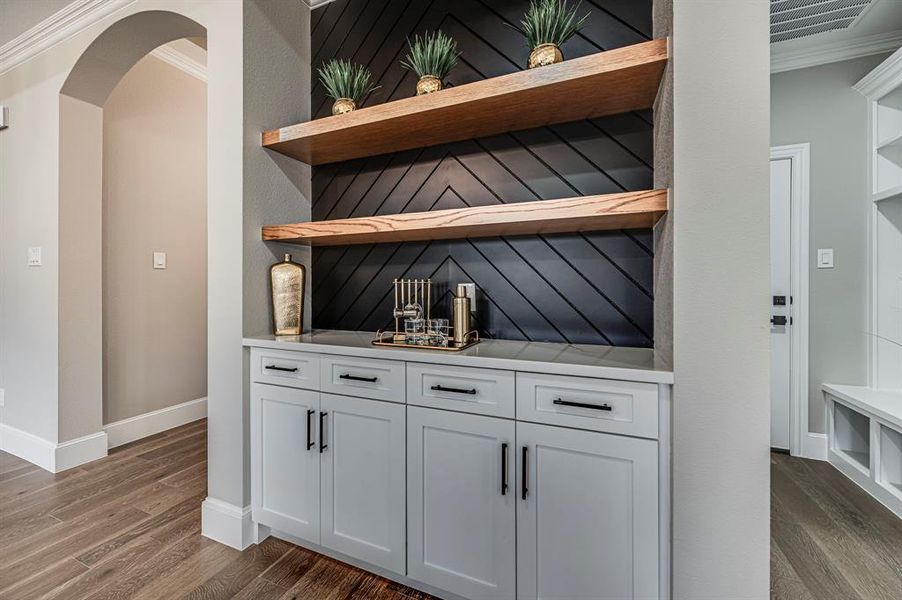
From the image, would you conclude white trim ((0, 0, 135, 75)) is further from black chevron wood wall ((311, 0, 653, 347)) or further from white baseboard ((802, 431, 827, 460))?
white baseboard ((802, 431, 827, 460))

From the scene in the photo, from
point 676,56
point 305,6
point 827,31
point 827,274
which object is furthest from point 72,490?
point 827,31

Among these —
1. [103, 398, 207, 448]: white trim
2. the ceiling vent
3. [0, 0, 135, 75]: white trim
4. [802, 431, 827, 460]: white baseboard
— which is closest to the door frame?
[802, 431, 827, 460]: white baseboard

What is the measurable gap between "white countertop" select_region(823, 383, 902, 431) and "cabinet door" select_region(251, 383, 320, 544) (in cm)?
Result: 283

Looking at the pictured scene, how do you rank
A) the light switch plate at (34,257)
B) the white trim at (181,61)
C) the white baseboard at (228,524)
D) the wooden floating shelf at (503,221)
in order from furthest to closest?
the white trim at (181,61)
the light switch plate at (34,257)
the white baseboard at (228,524)
the wooden floating shelf at (503,221)

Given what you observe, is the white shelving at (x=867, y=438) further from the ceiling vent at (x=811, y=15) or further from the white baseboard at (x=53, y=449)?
the white baseboard at (x=53, y=449)

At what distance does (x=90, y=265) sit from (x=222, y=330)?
4.88 feet

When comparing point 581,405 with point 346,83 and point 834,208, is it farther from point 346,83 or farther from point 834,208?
point 834,208

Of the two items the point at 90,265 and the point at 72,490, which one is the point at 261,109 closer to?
the point at 90,265

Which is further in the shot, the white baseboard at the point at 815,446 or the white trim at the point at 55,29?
the white baseboard at the point at 815,446

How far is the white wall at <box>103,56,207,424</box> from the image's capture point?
291 cm

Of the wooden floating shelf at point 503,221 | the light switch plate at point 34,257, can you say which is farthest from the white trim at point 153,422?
the wooden floating shelf at point 503,221

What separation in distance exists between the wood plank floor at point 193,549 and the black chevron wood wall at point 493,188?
1.10m

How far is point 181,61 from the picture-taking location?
10.7ft

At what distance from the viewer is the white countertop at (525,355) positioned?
1.22 metres
